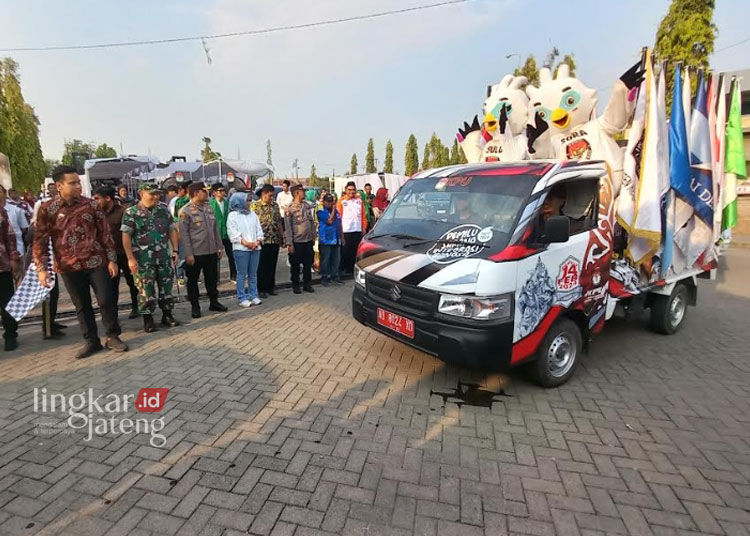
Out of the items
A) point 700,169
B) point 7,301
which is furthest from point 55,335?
point 700,169

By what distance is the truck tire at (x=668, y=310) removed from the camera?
5324 mm

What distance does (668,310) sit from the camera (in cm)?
536

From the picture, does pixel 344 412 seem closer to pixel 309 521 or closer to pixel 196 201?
pixel 309 521

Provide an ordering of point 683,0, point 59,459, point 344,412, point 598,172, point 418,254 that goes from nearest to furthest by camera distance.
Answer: point 59,459, point 344,412, point 418,254, point 598,172, point 683,0

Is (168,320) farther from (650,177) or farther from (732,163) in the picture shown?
(732,163)

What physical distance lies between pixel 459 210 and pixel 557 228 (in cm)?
95

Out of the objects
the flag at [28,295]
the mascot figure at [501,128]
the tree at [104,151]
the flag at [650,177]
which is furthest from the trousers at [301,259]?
the tree at [104,151]

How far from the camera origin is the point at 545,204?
12.3 ft

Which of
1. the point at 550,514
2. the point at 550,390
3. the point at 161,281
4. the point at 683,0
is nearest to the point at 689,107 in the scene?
the point at 550,390

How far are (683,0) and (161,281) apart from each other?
1762 centimetres

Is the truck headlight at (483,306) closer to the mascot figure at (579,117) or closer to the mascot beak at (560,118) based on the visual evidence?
the mascot figure at (579,117)

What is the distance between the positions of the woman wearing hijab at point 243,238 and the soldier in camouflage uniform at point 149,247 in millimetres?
1041

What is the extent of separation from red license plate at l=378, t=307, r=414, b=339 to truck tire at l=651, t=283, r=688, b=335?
384 cm

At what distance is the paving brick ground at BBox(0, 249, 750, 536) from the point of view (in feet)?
7.58
